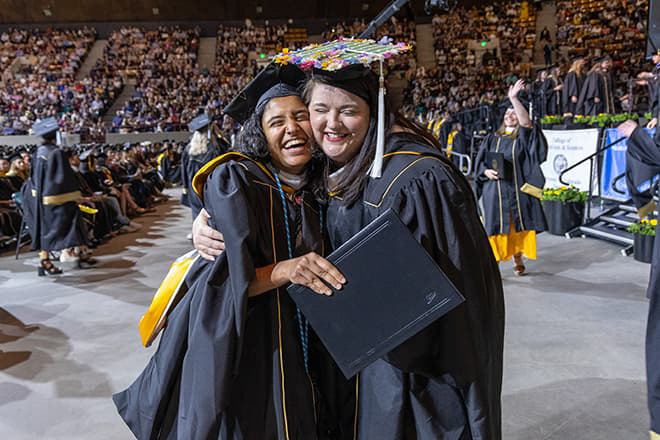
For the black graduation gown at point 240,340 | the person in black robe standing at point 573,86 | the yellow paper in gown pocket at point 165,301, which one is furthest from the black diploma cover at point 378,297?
the person in black robe standing at point 573,86

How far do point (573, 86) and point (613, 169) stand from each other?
4.84m

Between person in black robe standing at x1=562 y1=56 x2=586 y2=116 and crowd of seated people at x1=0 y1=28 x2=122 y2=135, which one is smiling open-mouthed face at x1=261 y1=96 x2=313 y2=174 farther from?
crowd of seated people at x1=0 y1=28 x2=122 y2=135

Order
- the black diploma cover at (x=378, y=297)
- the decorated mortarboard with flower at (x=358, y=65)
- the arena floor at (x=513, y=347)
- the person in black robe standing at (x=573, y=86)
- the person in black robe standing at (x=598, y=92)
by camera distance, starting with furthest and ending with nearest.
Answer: the person in black robe standing at (x=573, y=86), the person in black robe standing at (x=598, y=92), the arena floor at (x=513, y=347), the decorated mortarboard with flower at (x=358, y=65), the black diploma cover at (x=378, y=297)

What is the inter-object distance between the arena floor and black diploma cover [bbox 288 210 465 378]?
5.49ft

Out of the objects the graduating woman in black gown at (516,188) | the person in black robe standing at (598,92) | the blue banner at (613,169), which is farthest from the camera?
the person in black robe standing at (598,92)

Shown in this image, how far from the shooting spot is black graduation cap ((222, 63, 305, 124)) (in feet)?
5.77

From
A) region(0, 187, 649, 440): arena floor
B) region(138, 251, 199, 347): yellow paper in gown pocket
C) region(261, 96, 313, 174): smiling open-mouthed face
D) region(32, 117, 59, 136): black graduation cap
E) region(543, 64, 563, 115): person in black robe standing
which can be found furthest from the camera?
region(543, 64, 563, 115): person in black robe standing

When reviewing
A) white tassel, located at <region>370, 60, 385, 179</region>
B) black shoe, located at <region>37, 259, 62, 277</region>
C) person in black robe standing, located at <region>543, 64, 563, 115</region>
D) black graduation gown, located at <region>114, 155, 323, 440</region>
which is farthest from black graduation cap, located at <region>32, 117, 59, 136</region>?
person in black robe standing, located at <region>543, 64, 563, 115</region>

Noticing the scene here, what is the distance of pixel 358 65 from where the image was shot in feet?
5.08

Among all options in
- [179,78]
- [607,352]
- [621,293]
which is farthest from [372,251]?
[179,78]

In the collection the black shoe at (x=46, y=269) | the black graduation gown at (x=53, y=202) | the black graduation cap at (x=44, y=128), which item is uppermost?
the black graduation cap at (x=44, y=128)

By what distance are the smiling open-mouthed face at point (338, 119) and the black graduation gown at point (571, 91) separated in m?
11.7

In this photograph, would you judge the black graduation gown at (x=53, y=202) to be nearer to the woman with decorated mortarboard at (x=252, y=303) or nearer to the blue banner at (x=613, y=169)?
the woman with decorated mortarboard at (x=252, y=303)

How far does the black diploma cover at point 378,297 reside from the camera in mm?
1282
